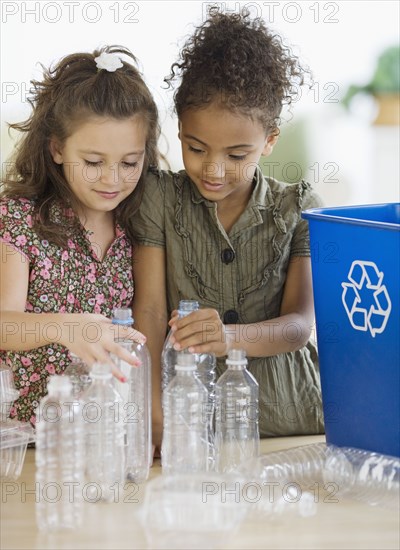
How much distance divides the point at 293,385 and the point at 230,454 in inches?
14.2

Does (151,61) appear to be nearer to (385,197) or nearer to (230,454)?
(385,197)

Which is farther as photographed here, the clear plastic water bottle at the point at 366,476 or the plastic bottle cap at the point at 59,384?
the clear plastic water bottle at the point at 366,476

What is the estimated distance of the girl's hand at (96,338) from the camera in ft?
4.82

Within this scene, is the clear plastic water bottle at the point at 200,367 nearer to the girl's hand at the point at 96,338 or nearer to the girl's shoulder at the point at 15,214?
the girl's hand at the point at 96,338

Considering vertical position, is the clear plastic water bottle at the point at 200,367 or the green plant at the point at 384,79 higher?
the green plant at the point at 384,79

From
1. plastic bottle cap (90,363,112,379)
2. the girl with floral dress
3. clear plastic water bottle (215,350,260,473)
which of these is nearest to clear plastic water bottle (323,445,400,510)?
clear plastic water bottle (215,350,260,473)

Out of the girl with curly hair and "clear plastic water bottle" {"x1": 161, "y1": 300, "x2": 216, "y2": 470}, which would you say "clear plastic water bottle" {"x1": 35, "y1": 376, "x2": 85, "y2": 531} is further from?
the girl with curly hair

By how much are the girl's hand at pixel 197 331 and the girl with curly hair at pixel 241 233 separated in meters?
0.15

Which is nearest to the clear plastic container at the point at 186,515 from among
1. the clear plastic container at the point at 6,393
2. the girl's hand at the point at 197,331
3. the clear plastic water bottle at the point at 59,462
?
the clear plastic water bottle at the point at 59,462

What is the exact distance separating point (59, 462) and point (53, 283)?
0.54m

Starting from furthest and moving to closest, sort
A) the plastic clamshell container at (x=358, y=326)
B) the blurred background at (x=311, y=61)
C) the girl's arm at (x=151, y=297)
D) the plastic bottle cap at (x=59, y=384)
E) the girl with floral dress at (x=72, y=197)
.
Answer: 1. the blurred background at (x=311, y=61)
2. the girl's arm at (x=151, y=297)
3. the girl with floral dress at (x=72, y=197)
4. the plastic clamshell container at (x=358, y=326)
5. the plastic bottle cap at (x=59, y=384)

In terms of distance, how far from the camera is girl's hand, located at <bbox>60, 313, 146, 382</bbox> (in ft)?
4.82

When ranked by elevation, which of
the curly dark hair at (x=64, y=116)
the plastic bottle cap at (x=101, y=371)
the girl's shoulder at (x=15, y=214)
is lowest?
the plastic bottle cap at (x=101, y=371)

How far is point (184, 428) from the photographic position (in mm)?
1604
